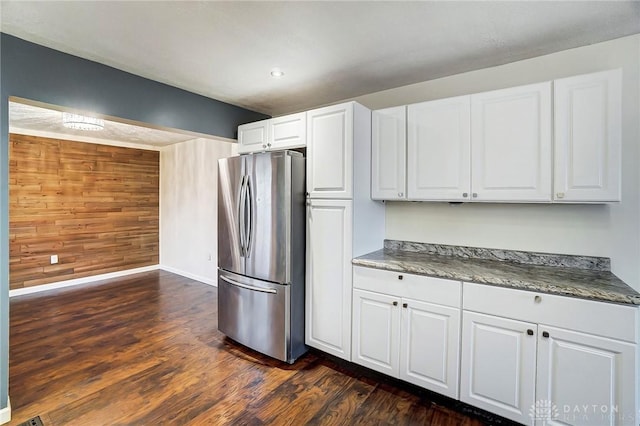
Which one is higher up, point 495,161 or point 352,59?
point 352,59

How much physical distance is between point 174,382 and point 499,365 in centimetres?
231

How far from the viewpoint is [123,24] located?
180 centimetres

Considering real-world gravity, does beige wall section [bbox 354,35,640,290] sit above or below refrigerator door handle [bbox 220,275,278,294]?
above

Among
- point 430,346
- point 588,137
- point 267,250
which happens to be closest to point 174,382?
point 267,250

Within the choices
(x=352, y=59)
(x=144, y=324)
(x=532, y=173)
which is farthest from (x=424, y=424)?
(x=144, y=324)

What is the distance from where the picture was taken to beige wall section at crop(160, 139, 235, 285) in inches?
194

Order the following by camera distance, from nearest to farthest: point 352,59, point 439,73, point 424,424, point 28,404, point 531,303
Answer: point 531,303 → point 424,424 → point 28,404 → point 352,59 → point 439,73

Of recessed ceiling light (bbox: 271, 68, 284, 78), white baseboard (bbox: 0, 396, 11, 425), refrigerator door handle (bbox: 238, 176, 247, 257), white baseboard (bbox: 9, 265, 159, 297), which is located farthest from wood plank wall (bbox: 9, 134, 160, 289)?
recessed ceiling light (bbox: 271, 68, 284, 78)

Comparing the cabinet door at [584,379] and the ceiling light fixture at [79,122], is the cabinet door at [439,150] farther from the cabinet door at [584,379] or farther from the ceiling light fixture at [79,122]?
the ceiling light fixture at [79,122]

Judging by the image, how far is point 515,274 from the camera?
6.19ft

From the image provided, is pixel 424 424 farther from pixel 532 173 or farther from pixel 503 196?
pixel 532 173

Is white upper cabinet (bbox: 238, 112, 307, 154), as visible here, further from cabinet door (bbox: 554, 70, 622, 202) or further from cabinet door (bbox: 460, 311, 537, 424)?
cabinet door (bbox: 460, 311, 537, 424)

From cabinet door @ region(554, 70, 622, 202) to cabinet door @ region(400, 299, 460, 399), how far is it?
42.5 inches

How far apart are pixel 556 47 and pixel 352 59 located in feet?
4.59
